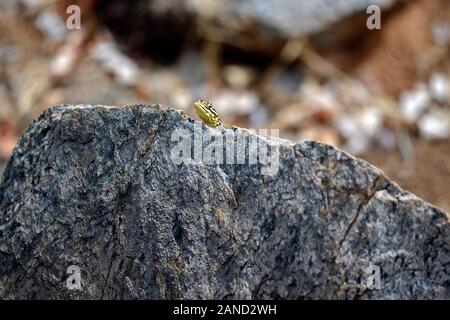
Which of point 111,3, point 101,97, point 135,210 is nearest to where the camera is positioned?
point 135,210

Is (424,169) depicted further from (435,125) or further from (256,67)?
(256,67)

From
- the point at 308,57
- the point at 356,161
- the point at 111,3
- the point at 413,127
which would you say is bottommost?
the point at 356,161

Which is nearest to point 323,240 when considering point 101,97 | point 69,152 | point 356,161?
point 356,161

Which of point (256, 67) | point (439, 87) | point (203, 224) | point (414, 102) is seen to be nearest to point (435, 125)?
point (414, 102)

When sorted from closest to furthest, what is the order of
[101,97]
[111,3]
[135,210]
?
1. [135,210]
2. [101,97]
3. [111,3]

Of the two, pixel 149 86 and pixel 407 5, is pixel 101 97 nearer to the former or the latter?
pixel 149 86

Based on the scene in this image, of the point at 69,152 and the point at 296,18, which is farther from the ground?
the point at 296,18
